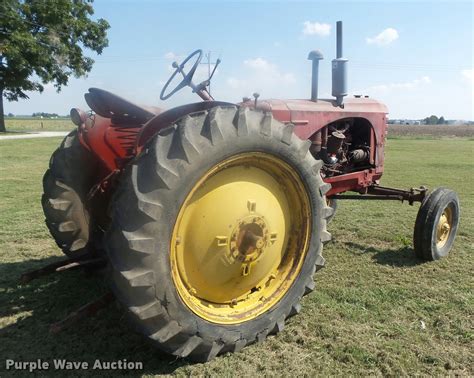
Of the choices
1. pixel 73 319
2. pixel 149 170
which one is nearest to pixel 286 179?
pixel 149 170

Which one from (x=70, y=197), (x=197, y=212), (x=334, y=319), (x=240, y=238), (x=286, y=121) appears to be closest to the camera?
(x=197, y=212)

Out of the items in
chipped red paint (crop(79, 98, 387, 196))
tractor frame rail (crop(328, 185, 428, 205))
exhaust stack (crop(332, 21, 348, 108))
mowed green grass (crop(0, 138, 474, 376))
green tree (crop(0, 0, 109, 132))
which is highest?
green tree (crop(0, 0, 109, 132))

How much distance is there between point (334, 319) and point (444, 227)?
86.4 inches

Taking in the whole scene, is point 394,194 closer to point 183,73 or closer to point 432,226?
point 432,226

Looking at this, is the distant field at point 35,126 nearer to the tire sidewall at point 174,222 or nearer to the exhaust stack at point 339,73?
the exhaust stack at point 339,73

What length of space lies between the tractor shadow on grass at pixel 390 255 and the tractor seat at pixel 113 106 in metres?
2.77

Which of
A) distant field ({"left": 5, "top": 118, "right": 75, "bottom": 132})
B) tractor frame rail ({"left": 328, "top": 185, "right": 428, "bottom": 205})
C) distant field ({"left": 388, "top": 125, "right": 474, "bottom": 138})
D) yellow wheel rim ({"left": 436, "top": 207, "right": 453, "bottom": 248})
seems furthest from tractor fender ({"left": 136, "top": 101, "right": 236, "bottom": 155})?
distant field ({"left": 5, "top": 118, "right": 75, "bottom": 132})

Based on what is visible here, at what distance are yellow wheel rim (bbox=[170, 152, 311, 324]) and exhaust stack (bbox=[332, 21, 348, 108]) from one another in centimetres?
191

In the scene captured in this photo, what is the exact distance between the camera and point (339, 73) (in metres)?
4.36

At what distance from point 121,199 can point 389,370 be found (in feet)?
5.83

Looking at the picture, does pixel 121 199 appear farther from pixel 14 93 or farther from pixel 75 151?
pixel 14 93

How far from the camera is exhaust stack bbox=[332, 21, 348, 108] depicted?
4.34m

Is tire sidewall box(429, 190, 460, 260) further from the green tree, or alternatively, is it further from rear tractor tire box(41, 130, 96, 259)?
the green tree

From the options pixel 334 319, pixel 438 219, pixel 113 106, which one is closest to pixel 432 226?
pixel 438 219
